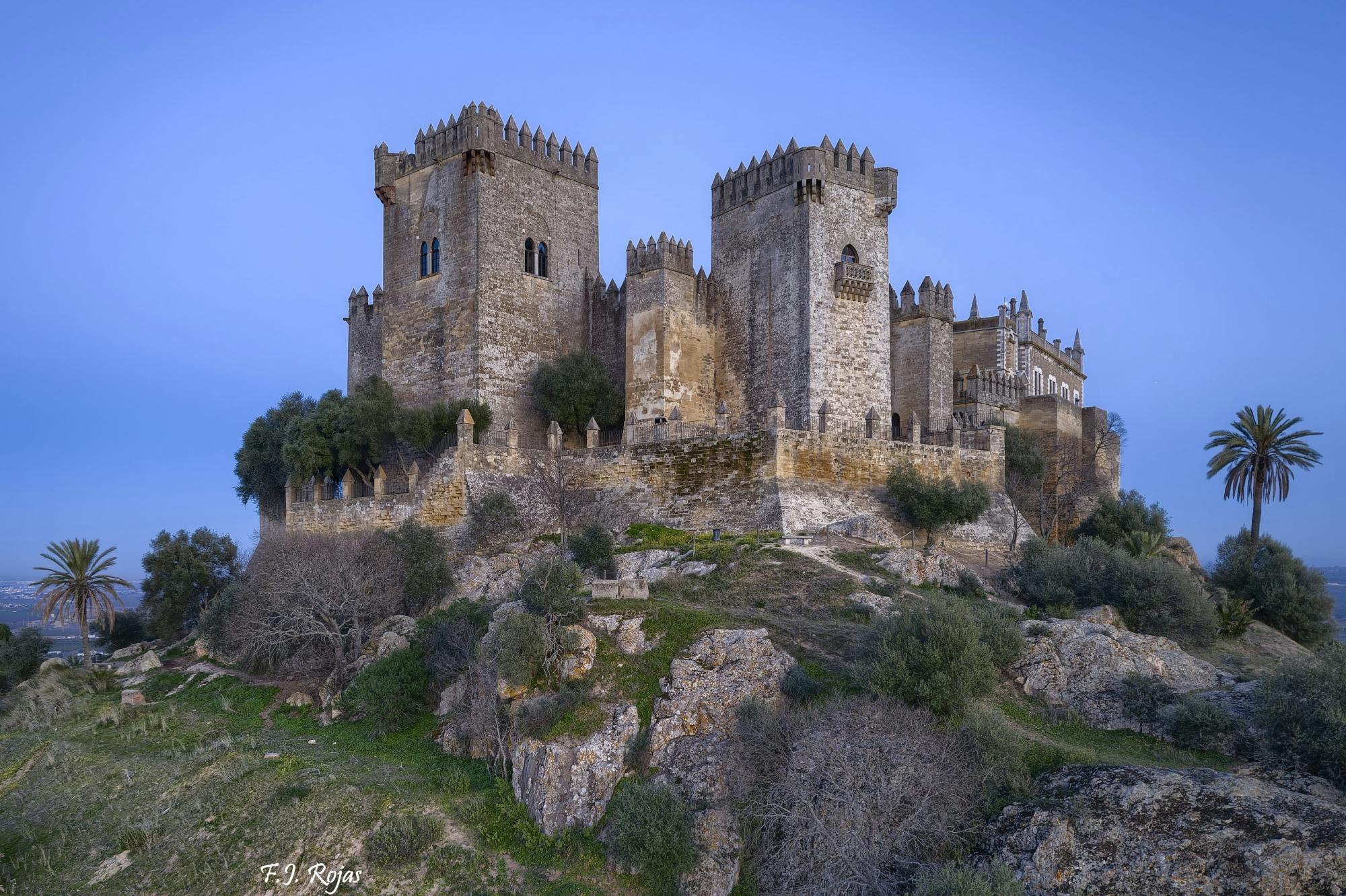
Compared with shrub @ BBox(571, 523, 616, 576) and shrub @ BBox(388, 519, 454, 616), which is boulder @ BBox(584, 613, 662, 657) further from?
shrub @ BBox(388, 519, 454, 616)

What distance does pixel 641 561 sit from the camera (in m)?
28.0

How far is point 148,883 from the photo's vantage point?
1764 centimetres

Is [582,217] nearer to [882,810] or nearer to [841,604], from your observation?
[841,604]

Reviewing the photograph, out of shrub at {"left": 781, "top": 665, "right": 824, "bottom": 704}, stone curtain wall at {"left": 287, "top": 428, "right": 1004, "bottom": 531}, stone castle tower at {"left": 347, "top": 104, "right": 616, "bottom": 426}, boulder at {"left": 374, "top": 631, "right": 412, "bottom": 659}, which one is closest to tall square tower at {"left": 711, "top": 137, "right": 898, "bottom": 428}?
stone curtain wall at {"left": 287, "top": 428, "right": 1004, "bottom": 531}

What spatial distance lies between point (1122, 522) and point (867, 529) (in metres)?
9.89

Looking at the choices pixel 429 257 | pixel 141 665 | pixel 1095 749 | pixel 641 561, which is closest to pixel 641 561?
pixel 641 561

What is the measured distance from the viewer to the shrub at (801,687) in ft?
62.3

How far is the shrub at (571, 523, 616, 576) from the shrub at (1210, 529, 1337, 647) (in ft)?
59.0

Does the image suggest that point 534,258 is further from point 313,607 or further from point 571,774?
point 571,774

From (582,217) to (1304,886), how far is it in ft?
112

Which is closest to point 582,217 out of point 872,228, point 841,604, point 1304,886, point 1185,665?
point 872,228

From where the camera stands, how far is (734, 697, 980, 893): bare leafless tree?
1536cm
